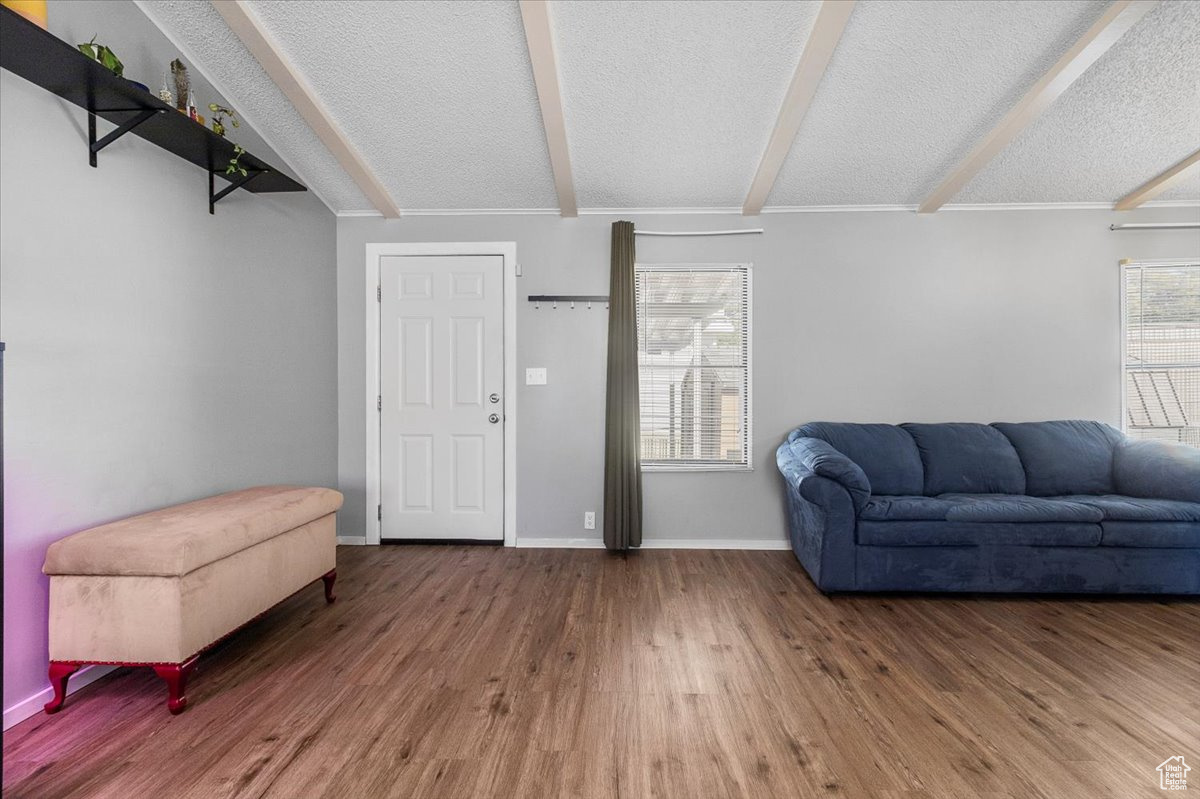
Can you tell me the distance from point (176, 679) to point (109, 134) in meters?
2.07

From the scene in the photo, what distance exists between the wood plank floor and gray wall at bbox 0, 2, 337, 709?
0.70 m

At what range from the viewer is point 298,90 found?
2.56 metres

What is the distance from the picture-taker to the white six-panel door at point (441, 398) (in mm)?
3754

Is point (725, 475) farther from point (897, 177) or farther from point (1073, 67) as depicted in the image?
point (1073, 67)

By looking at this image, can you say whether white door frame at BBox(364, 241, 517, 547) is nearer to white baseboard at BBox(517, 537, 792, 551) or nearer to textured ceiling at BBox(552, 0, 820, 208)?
white baseboard at BBox(517, 537, 792, 551)

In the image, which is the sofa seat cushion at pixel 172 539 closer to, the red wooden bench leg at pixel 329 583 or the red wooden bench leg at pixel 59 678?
the red wooden bench leg at pixel 59 678

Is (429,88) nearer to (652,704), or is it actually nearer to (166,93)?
(166,93)

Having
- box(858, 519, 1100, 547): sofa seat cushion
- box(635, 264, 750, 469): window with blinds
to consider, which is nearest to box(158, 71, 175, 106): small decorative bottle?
box(635, 264, 750, 469): window with blinds

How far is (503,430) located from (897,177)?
Result: 10.5 ft

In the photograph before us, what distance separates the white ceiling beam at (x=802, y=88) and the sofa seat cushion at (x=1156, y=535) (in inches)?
108

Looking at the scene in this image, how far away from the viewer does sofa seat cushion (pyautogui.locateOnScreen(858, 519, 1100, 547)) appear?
276 cm

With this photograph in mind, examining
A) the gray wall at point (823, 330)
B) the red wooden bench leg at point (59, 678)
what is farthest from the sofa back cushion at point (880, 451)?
the red wooden bench leg at point (59, 678)

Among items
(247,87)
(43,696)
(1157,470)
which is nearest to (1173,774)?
(1157,470)

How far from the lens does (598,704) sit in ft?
6.19
